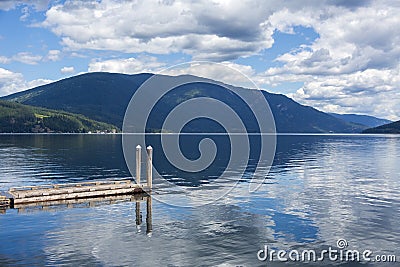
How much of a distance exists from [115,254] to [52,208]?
18.9 m

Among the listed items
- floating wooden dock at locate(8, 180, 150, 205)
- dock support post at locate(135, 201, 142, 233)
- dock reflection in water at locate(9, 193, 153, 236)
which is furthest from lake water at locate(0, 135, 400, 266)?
floating wooden dock at locate(8, 180, 150, 205)

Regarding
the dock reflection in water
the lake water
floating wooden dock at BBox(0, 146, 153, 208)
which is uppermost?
floating wooden dock at BBox(0, 146, 153, 208)

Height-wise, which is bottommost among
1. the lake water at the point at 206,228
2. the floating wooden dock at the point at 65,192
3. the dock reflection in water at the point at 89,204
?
the lake water at the point at 206,228

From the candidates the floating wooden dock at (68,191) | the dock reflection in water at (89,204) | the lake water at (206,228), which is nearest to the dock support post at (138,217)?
the dock reflection in water at (89,204)

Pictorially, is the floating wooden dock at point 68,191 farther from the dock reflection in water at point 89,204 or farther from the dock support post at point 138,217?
the dock support post at point 138,217

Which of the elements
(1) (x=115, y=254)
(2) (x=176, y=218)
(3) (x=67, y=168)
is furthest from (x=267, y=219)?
(3) (x=67, y=168)

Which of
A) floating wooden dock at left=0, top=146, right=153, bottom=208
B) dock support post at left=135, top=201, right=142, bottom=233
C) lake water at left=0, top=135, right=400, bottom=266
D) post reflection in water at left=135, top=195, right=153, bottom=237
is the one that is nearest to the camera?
lake water at left=0, top=135, right=400, bottom=266

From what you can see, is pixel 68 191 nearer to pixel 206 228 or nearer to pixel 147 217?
pixel 147 217

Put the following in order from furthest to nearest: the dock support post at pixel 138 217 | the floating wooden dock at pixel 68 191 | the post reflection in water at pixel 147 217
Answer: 1. the floating wooden dock at pixel 68 191
2. the dock support post at pixel 138 217
3. the post reflection in water at pixel 147 217

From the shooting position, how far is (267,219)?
137 ft

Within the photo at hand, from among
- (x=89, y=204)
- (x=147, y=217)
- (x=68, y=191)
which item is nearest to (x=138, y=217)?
(x=147, y=217)

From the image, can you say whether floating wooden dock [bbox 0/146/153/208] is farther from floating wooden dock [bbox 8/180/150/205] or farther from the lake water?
the lake water

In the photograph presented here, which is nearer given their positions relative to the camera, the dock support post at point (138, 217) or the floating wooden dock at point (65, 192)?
the dock support post at point (138, 217)

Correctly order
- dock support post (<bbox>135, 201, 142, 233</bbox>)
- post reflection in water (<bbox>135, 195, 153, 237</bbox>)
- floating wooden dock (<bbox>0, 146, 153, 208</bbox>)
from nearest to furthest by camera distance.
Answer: post reflection in water (<bbox>135, 195, 153, 237</bbox>) → dock support post (<bbox>135, 201, 142, 233</bbox>) → floating wooden dock (<bbox>0, 146, 153, 208</bbox>)
